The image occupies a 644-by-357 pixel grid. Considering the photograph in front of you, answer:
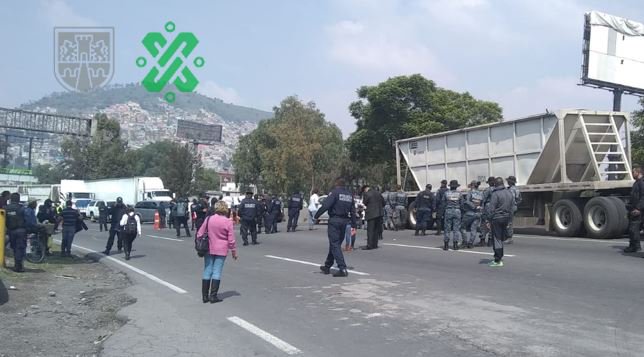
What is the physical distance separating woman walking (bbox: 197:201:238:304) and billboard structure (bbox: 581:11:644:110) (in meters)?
28.0

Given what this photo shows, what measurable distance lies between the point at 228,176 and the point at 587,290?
127036 millimetres

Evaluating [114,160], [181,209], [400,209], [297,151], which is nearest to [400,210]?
[400,209]

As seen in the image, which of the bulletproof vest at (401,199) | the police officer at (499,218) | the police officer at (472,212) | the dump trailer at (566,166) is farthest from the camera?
the bulletproof vest at (401,199)

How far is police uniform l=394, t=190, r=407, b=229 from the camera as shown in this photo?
22844mm

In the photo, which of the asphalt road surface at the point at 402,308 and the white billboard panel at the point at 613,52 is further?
the white billboard panel at the point at 613,52

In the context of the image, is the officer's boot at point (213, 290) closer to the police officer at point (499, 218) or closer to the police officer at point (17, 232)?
the police officer at point (499, 218)

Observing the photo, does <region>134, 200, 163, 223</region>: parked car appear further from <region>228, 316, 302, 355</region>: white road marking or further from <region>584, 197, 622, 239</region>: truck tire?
<region>228, 316, 302, 355</region>: white road marking

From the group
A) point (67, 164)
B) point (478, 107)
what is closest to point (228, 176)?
point (67, 164)

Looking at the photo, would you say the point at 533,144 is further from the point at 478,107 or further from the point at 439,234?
the point at 478,107

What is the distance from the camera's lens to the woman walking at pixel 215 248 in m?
8.63

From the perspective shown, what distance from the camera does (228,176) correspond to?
13338 centimetres

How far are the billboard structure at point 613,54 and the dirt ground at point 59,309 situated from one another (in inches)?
1071

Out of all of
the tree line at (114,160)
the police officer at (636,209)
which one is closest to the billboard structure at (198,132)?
the tree line at (114,160)

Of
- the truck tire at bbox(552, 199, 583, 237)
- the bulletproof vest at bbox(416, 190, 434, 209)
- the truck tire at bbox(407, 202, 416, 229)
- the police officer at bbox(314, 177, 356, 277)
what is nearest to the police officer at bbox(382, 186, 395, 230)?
the truck tire at bbox(407, 202, 416, 229)
